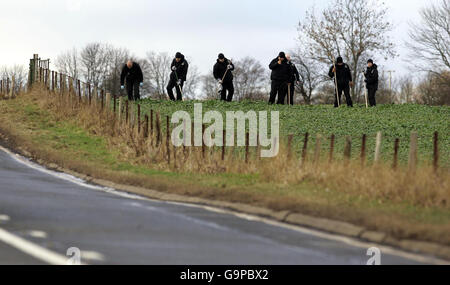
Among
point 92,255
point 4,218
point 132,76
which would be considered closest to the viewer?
point 92,255

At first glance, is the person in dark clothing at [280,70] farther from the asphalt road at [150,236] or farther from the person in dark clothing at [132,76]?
the asphalt road at [150,236]

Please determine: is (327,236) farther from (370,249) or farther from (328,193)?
(328,193)

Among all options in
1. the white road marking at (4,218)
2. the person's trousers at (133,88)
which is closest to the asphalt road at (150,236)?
the white road marking at (4,218)

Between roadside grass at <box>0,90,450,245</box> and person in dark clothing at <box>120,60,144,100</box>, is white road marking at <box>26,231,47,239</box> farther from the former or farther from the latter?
person in dark clothing at <box>120,60,144,100</box>

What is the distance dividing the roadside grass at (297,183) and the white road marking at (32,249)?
4.43 metres

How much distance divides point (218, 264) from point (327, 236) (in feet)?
8.81

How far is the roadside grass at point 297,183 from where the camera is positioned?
1181 cm

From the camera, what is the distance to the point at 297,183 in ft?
54.4

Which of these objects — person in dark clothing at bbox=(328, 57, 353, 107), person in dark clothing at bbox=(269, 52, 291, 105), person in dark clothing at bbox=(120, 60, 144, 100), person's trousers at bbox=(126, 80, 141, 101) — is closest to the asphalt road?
person in dark clothing at bbox=(120, 60, 144, 100)

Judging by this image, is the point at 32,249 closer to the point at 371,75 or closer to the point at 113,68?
the point at 371,75

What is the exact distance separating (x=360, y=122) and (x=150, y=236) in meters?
21.1

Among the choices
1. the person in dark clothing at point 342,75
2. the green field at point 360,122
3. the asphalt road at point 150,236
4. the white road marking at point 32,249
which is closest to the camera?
the white road marking at point 32,249

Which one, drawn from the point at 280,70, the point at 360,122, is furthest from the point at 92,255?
the point at 280,70

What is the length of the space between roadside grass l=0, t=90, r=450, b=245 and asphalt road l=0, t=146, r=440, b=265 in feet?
3.51
